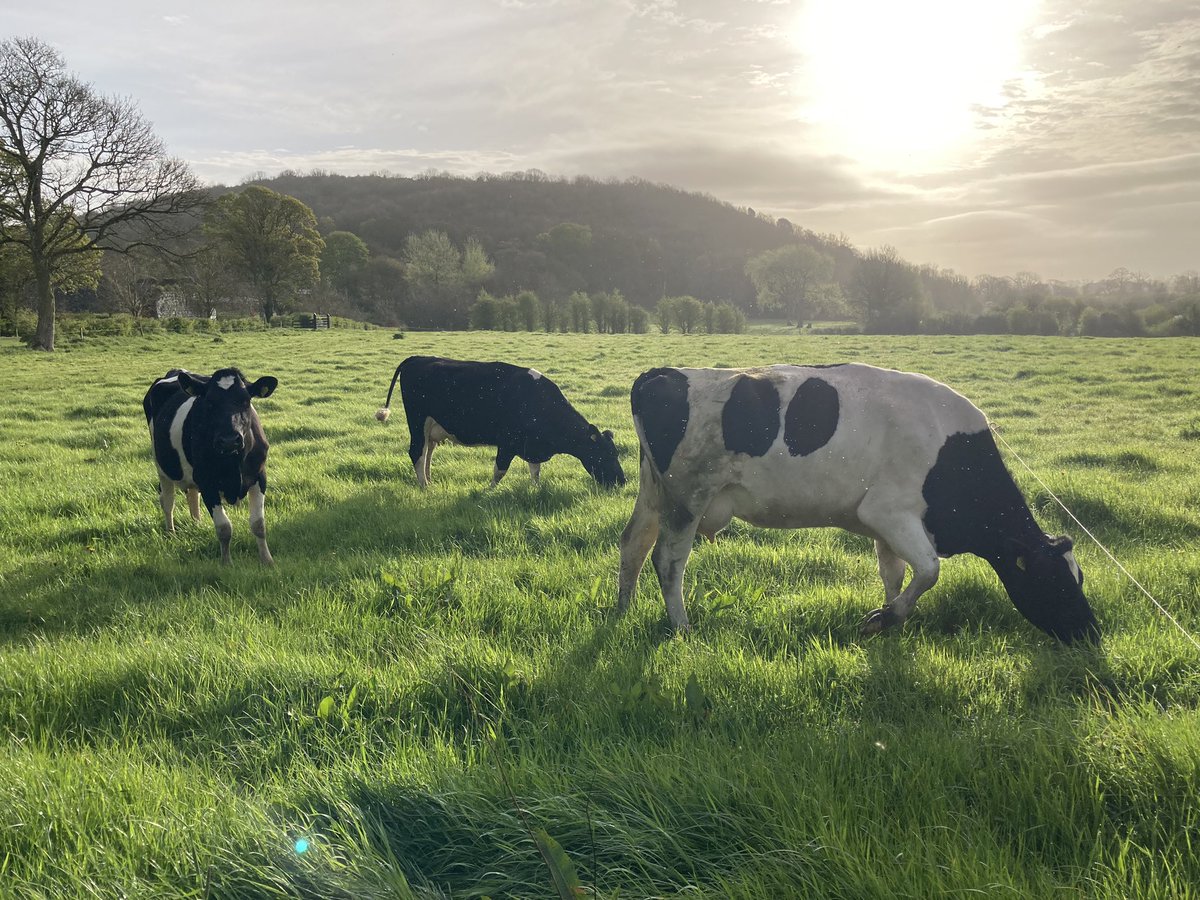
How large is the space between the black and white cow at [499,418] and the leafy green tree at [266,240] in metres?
49.6

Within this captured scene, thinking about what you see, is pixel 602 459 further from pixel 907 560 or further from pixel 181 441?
pixel 907 560

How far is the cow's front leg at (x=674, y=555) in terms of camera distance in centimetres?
502

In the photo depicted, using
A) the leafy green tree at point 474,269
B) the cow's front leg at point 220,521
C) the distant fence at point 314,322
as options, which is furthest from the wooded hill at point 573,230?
the cow's front leg at point 220,521

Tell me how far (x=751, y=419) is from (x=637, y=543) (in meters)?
1.28

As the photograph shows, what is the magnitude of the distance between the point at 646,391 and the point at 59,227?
38.4 metres

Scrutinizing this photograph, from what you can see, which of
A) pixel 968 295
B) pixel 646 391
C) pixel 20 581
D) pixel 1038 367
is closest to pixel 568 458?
pixel 646 391

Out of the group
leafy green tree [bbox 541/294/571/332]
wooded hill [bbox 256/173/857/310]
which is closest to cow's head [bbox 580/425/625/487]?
leafy green tree [bbox 541/294/571/332]

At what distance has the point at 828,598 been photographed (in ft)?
17.2

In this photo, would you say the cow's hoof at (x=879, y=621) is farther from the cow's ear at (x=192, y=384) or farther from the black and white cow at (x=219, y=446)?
the cow's ear at (x=192, y=384)

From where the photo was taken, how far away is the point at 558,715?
140 inches

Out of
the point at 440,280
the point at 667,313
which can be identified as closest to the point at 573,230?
the point at 440,280

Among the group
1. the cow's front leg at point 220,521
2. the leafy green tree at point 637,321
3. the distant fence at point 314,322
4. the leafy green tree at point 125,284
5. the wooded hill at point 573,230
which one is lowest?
the cow's front leg at point 220,521

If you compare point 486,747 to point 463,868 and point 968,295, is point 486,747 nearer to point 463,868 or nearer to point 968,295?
point 463,868

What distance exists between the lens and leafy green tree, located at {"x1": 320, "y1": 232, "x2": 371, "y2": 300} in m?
86.8
